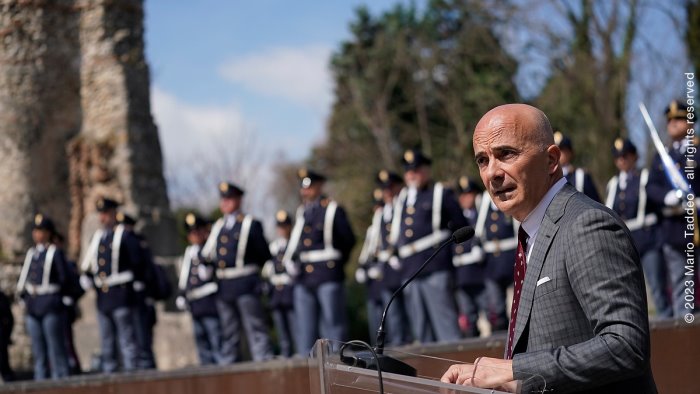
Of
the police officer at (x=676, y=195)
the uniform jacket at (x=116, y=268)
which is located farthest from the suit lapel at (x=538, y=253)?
the uniform jacket at (x=116, y=268)

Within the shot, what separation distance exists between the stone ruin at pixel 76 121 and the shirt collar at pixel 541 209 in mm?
15218

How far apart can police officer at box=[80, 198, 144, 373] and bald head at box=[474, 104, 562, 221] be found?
10652 millimetres

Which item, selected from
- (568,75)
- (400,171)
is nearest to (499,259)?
(568,75)

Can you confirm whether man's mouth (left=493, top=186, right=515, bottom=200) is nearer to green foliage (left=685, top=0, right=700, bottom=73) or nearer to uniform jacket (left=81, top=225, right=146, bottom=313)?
uniform jacket (left=81, top=225, right=146, bottom=313)

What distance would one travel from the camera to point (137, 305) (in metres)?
13.4

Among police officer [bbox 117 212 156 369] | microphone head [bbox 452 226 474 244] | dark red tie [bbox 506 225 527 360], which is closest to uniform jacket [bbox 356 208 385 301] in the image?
police officer [bbox 117 212 156 369]

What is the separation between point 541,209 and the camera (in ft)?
10.1

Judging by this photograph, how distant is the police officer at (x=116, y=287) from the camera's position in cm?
1323

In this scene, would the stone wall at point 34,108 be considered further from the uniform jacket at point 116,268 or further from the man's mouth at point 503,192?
the man's mouth at point 503,192

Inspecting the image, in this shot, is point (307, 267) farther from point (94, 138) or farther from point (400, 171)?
point (400, 171)

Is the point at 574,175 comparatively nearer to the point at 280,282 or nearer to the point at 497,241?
the point at 497,241

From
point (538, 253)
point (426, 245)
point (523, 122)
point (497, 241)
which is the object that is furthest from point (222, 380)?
point (497, 241)

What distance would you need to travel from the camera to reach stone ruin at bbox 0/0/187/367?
58.6 ft

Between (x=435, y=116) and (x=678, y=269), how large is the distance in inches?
1048
